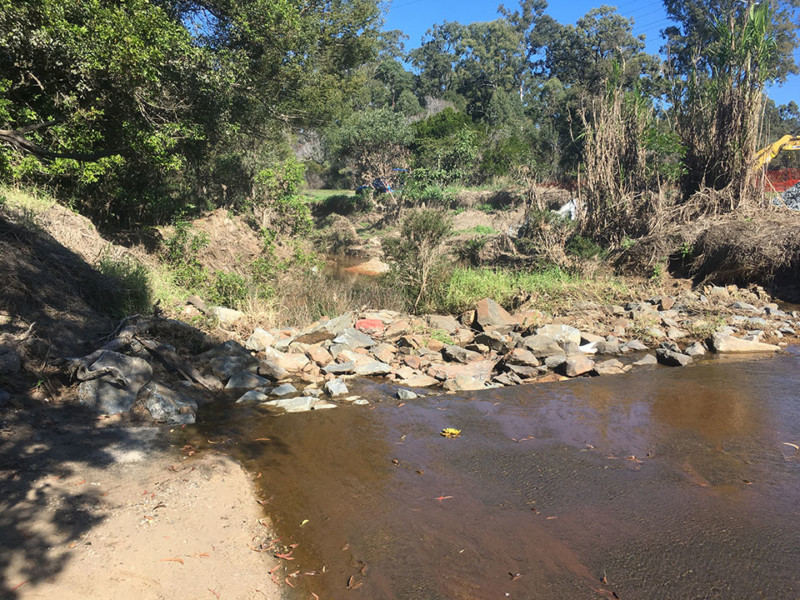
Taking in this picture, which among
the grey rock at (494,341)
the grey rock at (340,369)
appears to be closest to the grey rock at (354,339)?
the grey rock at (340,369)

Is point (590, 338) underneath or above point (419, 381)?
above

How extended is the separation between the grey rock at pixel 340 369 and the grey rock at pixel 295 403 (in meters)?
1.01

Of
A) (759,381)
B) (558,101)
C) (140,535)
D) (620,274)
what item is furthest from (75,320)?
(558,101)

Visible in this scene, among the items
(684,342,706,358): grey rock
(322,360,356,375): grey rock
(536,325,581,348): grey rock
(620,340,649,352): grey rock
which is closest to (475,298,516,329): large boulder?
(536,325,581,348): grey rock

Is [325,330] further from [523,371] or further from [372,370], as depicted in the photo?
[523,371]

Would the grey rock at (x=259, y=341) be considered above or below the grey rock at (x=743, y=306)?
below

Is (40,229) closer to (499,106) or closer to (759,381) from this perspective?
(759,381)

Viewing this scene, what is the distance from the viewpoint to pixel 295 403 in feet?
20.5

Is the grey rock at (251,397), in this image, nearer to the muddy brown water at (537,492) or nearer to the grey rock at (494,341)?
the muddy brown water at (537,492)

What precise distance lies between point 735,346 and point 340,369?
604cm

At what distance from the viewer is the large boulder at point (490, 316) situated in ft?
31.3

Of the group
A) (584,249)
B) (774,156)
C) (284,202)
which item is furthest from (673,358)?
(774,156)

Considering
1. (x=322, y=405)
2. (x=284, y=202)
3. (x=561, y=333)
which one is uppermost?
(x=284, y=202)

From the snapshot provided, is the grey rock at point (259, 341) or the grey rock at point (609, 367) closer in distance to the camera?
the grey rock at point (609, 367)
